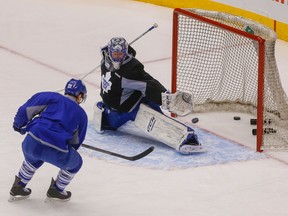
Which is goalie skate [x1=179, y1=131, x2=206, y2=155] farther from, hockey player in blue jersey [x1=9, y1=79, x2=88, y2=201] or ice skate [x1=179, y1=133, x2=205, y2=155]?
hockey player in blue jersey [x1=9, y1=79, x2=88, y2=201]

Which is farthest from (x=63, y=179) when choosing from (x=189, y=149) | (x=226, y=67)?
(x=226, y=67)

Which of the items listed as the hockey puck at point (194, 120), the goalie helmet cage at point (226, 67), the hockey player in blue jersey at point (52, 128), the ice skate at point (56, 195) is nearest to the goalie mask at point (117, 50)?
the goalie helmet cage at point (226, 67)

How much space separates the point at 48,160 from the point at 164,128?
4.22ft

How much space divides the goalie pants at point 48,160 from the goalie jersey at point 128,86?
1090mm

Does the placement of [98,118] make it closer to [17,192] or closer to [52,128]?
[17,192]

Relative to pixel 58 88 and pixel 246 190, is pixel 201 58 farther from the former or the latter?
pixel 246 190

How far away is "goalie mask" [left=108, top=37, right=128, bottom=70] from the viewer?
6.73 meters

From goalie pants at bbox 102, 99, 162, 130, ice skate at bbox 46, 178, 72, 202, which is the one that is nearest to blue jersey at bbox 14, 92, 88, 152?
ice skate at bbox 46, 178, 72, 202

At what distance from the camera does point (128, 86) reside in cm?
679

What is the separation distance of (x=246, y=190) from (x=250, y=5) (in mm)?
2436

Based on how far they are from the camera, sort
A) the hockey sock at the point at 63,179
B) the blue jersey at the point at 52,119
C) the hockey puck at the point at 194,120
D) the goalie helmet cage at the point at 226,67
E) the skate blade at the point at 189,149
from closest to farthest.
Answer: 1. the blue jersey at the point at 52,119
2. the hockey sock at the point at 63,179
3. the skate blade at the point at 189,149
4. the goalie helmet cage at the point at 226,67
5. the hockey puck at the point at 194,120

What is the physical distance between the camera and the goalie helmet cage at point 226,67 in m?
6.92

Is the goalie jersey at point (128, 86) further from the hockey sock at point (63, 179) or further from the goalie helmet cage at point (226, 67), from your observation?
the hockey sock at point (63, 179)

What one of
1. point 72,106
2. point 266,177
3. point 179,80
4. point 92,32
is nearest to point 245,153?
point 266,177
